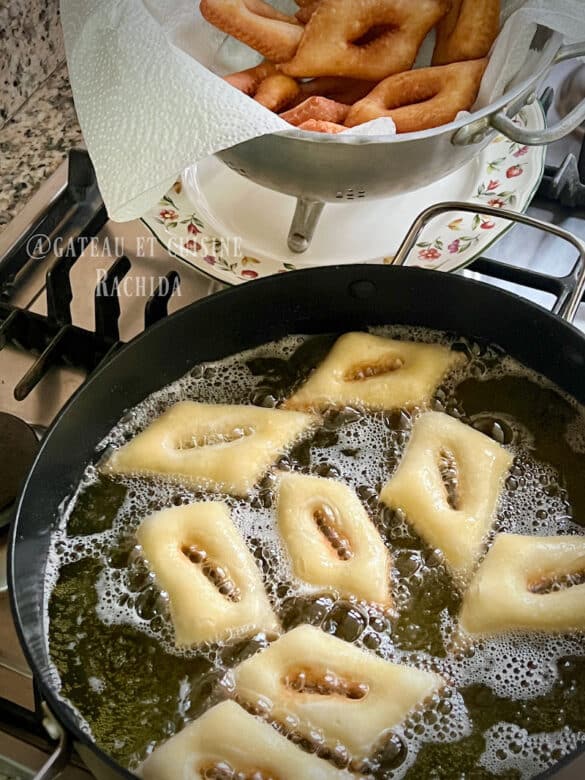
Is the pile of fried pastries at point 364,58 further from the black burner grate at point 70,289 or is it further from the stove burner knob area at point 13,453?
the stove burner knob area at point 13,453

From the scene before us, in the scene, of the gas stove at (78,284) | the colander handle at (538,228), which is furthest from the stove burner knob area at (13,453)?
the colander handle at (538,228)

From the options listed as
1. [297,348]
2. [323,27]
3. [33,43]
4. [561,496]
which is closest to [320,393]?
[297,348]

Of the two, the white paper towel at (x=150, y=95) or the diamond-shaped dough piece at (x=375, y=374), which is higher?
the white paper towel at (x=150, y=95)

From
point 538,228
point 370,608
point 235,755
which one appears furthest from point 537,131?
point 235,755

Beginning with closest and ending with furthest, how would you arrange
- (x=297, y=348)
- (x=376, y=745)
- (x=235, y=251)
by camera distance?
(x=376, y=745), (x=297, y=348), (x=235, y=251)

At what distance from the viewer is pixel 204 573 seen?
667 millimetres

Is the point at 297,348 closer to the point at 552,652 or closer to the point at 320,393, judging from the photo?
the point at 320,393

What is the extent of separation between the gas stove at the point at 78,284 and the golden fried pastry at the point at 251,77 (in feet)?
0.62

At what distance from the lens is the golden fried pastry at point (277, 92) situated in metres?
0.83

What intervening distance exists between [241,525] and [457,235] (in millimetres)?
392

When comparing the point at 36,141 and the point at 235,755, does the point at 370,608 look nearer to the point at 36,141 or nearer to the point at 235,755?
the point at 235,755

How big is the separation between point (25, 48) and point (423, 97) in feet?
1.68

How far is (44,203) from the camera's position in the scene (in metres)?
0.99

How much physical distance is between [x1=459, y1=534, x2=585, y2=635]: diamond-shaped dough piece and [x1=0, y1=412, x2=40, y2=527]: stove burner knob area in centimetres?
36
